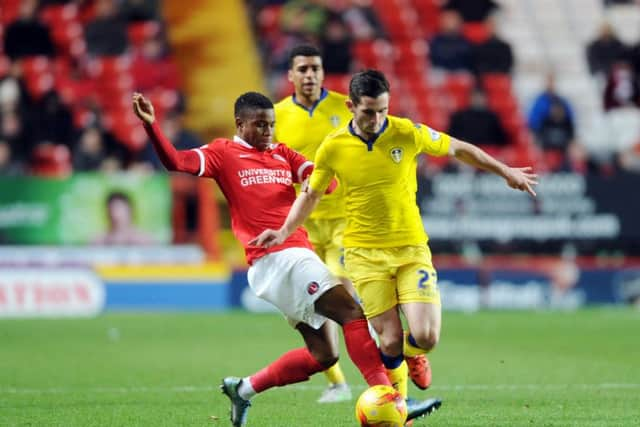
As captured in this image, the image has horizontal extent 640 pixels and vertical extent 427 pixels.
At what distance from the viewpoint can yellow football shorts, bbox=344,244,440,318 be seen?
738cm

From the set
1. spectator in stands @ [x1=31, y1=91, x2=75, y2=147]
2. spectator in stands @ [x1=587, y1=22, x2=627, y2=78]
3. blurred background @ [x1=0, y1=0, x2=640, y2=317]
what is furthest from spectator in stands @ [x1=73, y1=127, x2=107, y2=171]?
spectator in stands @ [x1=587, y1=22, x2=627, y2=78]

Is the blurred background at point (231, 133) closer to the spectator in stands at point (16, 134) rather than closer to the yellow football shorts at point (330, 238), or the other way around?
the spectator in stands at point (16, 134)

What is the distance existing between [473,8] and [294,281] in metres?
16.1

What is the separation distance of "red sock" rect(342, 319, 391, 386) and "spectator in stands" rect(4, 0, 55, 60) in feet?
46.5

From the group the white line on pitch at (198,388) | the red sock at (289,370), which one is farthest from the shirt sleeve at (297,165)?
the white line on pitch at (198,388)

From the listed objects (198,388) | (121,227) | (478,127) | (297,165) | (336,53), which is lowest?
(198,388)

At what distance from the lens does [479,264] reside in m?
18.0

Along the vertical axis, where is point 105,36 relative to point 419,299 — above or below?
above

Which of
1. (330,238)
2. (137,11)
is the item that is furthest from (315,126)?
(137,11)

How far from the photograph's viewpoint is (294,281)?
7.21 meters

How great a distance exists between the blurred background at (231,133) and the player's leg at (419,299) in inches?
406

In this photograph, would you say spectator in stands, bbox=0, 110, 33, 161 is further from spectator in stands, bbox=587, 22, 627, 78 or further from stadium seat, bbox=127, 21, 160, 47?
spectator in stands, bbox=587, 22, 627, 78

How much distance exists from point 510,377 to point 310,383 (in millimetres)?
1662

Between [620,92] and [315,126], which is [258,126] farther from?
[620,92]
